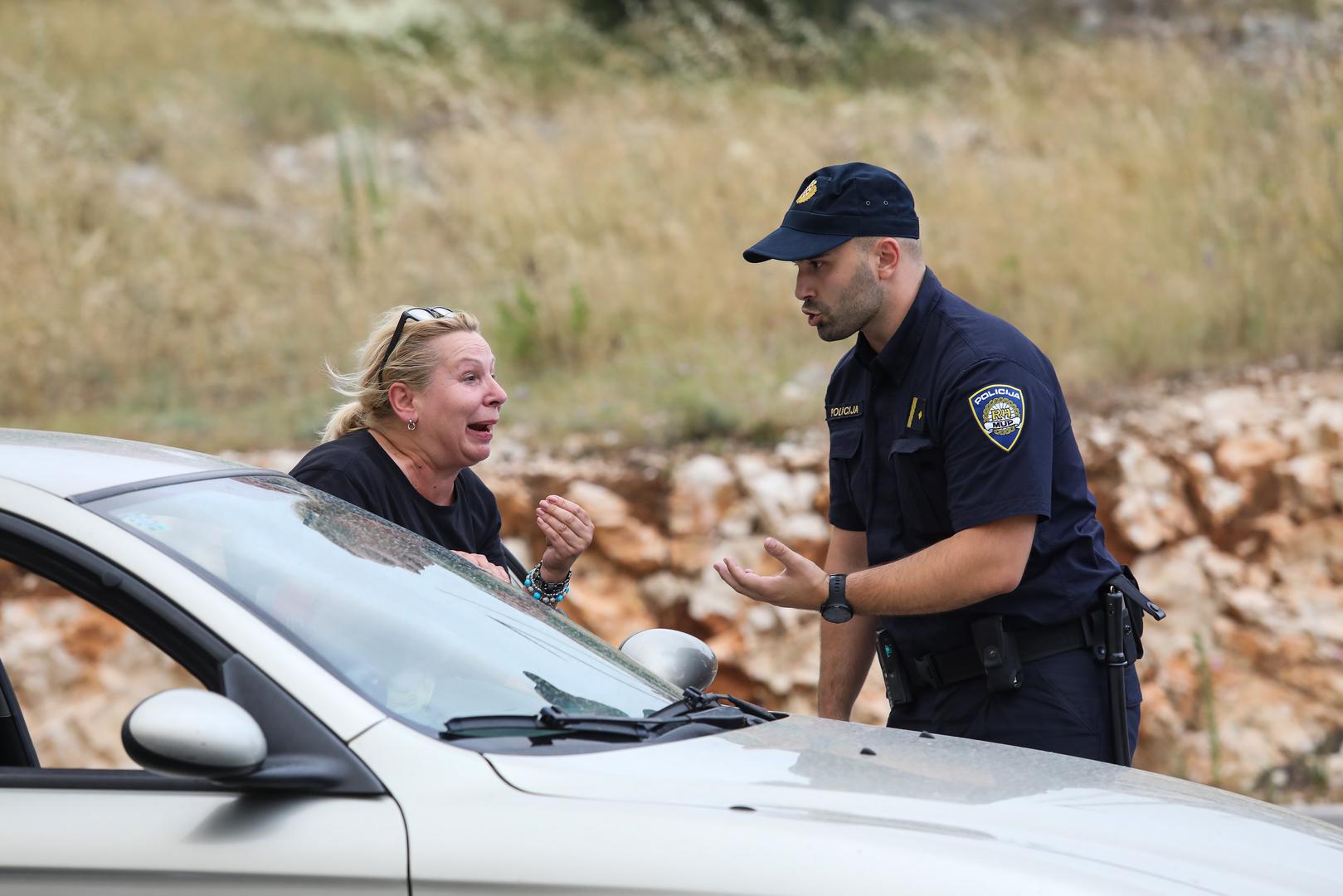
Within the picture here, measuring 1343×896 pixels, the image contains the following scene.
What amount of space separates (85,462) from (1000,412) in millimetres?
1818

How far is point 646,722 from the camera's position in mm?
2236

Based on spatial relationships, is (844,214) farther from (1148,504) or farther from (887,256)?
(1148,504)

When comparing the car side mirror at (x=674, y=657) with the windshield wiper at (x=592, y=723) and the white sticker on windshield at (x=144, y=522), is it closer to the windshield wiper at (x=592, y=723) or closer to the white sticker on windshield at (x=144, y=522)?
the windshield wiper at (x=592, y=723)

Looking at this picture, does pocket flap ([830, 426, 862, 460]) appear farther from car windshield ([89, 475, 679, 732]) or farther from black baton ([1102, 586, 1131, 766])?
car windshield ([89, 475, 679, 732])

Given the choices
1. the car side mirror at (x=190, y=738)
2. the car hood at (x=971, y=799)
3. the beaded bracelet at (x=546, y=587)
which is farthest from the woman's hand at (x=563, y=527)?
the car side mirror at (x=190, y=738)

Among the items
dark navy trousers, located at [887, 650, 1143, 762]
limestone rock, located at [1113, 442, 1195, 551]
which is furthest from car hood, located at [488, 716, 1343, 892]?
limestone rock, located at [1113, 442, 1195, 551]

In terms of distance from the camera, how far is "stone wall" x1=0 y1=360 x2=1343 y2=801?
596 cm

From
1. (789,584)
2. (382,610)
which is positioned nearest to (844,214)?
(789,584)

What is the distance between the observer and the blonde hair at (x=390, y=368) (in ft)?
11.1

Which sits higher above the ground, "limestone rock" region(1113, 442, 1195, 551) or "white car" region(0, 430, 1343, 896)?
"limestone rock" region(1113, 442, 1195, 551)

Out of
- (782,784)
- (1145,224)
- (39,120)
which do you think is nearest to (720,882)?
(782,784)

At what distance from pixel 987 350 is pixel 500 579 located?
46.5 inches

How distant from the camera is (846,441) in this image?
11.0ft

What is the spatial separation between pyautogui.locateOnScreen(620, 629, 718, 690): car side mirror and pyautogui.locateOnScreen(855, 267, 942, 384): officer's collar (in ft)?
2.68
